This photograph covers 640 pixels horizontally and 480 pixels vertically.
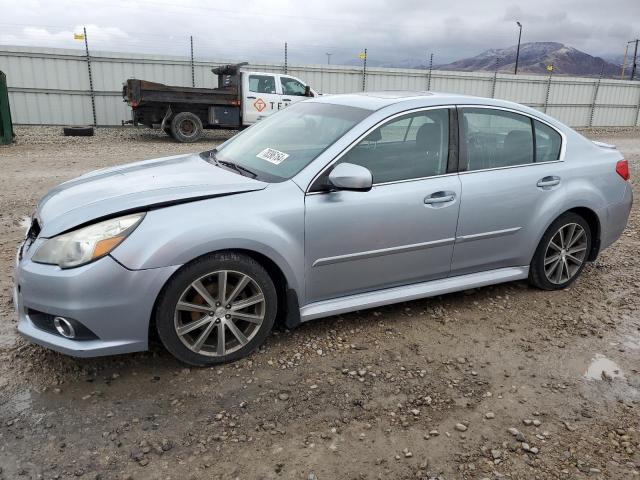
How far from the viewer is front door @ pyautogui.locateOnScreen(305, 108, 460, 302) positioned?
331cm

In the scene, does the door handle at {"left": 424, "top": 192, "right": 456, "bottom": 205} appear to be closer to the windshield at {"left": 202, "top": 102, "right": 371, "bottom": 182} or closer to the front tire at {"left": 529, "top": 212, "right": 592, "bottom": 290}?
the windshield at {"left": 202, "top": 102, "right": 371, "bottom": 182}

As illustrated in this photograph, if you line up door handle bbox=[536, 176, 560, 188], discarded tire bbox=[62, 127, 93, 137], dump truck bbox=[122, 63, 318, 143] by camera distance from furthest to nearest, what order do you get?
discarded tire bbox=[62, 127, 93, 137], dump truck bbox=[122, 63, 318, 143], door handle bbox=[536, 176, 560, 188]

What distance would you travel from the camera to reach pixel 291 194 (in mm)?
3227

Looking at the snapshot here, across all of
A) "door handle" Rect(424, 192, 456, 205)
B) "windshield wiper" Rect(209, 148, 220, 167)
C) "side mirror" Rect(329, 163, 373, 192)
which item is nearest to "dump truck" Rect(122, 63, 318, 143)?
"windshield wiper" Rect(209, 148, 220, 167)

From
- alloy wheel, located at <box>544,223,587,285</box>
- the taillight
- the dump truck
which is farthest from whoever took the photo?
the dump truck

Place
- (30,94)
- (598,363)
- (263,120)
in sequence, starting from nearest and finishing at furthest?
(598,363) < (263,120) < (30,94)

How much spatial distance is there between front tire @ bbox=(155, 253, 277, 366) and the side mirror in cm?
68

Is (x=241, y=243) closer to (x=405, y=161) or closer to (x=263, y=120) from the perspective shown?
(x=405, y=161)

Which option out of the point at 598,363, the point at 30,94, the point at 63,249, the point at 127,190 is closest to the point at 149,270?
the point at 63,249

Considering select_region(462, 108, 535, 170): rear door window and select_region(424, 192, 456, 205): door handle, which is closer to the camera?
select_region(424, 192, 456, 205): door handle

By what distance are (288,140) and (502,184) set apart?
1.60m

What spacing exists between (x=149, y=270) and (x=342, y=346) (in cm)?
136

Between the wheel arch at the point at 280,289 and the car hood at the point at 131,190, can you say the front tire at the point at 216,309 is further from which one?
the car hood at the point at 131,190

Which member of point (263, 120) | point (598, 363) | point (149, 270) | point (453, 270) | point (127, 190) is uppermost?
point (263, 120)
